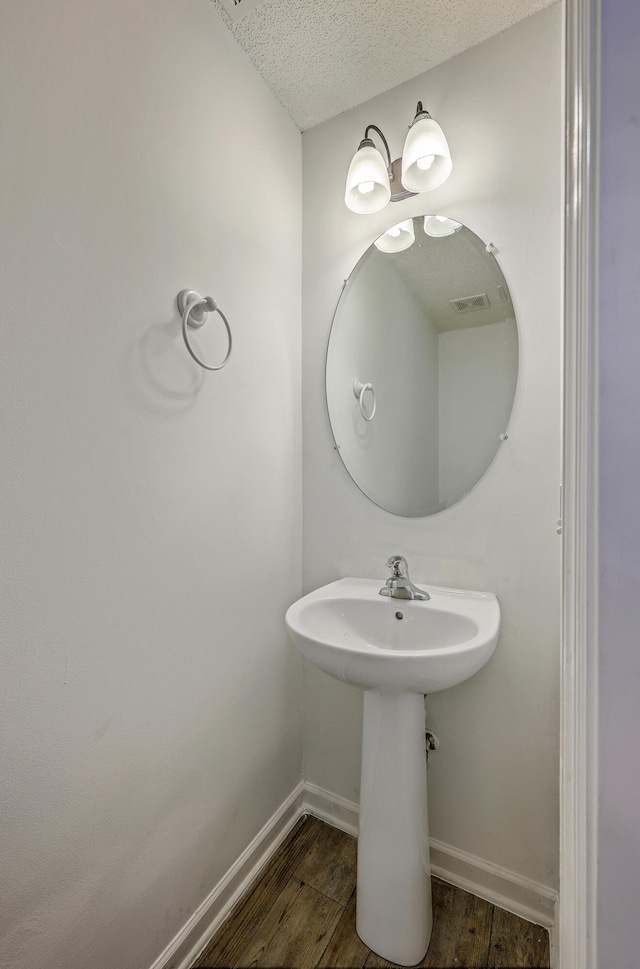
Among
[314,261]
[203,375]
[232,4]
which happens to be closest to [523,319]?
[314,261]

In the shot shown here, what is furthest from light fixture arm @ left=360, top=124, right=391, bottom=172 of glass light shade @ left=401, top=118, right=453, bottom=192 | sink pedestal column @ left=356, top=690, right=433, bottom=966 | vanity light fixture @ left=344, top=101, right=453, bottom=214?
sink pedestal column @ left=356, top=690, right=433, bottom=966

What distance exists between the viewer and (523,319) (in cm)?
119

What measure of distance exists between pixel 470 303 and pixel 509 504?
0.59 metres

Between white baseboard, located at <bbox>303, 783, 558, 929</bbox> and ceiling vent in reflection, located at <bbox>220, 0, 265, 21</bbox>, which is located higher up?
ceiling vent in reflection, located at <bbox>220, 0, 265, 21</bbox>

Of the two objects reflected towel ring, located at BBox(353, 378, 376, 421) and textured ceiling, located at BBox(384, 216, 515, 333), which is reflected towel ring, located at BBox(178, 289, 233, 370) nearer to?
reflected towel ring, located at BBox(353, 378, 376, 421)

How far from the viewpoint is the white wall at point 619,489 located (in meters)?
0.38

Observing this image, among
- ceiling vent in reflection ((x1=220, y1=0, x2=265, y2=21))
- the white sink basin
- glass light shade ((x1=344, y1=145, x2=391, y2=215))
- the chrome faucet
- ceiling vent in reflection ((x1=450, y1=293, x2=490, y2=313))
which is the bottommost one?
the white sink basin

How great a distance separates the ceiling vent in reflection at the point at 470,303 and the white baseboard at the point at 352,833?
5.20 ft

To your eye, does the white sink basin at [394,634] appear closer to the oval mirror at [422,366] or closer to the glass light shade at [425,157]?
the oval mirror at [422,366]

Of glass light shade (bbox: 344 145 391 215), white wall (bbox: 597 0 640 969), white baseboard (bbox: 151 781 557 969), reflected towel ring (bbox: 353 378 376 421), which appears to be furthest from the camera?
reflected towel ring (bbox: 353 378 376 421)

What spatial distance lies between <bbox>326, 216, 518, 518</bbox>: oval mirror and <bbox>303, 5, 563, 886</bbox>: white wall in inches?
1.9

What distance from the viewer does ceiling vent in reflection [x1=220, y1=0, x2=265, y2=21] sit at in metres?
1.12

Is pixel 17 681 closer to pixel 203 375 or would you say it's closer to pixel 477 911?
pixel 203 375

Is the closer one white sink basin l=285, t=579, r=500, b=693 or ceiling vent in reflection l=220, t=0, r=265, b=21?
white sink basin l=285, t=579, r=500, b=693
